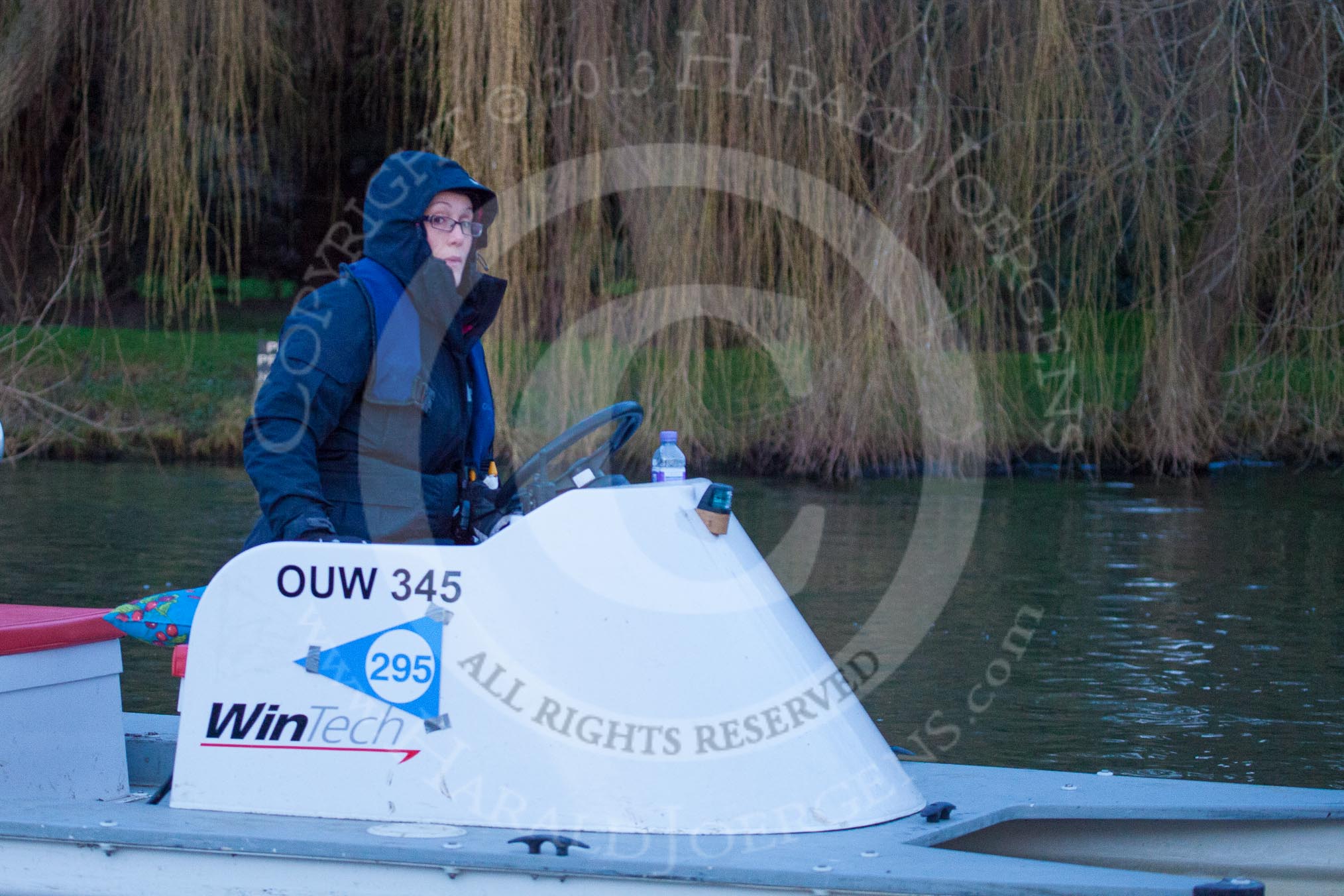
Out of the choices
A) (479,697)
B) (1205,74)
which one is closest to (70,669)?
(479,697)

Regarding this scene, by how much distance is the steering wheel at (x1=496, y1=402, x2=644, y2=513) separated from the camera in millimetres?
3486

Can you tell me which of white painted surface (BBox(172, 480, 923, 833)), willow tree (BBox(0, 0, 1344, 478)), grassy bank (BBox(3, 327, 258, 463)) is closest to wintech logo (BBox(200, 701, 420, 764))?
white painted surface (BBox(172, 480, 923, 833))

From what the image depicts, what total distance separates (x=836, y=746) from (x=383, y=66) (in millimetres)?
9980

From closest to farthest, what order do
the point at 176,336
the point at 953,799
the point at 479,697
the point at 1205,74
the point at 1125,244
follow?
the point at 479,697, the point at 953,799, the point at 1205,74, the point at 1125,244, the point at 176,336

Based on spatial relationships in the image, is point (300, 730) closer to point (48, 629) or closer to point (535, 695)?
point (535, 695)

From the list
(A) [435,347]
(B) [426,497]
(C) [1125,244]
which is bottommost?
(B) [426,497]

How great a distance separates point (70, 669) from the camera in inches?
142

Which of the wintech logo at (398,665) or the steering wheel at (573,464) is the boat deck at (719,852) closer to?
the wintech logo at (398,665)

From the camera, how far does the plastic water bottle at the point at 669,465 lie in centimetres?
352

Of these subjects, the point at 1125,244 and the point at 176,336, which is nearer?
the point at 1125,244

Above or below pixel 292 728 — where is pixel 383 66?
above

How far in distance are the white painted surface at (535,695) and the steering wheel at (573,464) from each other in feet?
0.93

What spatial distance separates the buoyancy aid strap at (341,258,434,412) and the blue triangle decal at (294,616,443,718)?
21.1 inches

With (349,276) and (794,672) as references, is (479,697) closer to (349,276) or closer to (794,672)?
(794,672)
